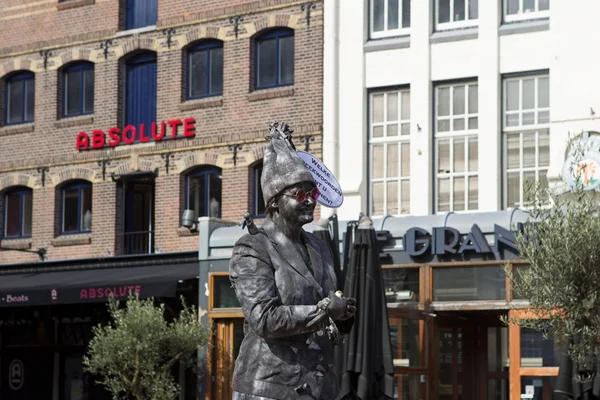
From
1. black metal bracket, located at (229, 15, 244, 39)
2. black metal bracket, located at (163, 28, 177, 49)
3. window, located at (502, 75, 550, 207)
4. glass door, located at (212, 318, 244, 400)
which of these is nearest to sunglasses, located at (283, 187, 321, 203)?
window, located at (502, 75, 550, 207)

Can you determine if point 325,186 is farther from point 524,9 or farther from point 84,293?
point 84,293

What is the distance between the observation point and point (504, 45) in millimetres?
19734

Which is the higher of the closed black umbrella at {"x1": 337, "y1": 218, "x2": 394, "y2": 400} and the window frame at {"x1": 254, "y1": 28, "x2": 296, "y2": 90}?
the window frame at {"x1": 254, "y1": 28, "x2": 296, "y2": 90}

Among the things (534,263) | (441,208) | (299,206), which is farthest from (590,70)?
(299,206)

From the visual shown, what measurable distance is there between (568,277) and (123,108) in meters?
12.8

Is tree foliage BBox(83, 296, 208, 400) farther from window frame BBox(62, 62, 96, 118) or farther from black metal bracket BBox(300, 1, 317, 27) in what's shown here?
window frame BBox(62, 62, 96, 118)

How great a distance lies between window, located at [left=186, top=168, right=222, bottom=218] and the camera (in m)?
22.6

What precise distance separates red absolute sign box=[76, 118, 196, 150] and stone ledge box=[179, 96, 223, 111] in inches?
9.1

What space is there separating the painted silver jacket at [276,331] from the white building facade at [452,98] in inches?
503

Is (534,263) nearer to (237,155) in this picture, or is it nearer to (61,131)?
(237,155)

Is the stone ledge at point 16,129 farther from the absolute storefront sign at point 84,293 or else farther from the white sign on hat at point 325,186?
the white sign on hat at point 325,186

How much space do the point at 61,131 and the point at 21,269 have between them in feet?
9.29

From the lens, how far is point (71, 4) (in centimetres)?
2470

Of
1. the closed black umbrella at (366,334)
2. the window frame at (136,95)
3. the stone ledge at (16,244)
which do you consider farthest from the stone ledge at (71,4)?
the closed black umbrella at (366,334)
